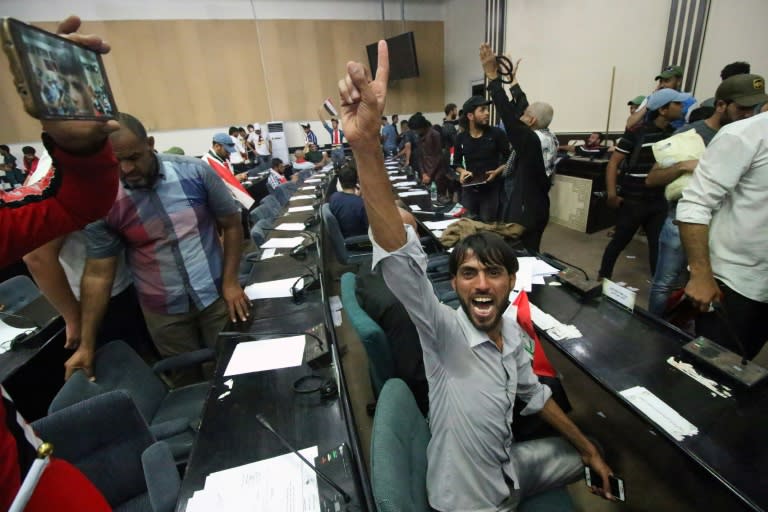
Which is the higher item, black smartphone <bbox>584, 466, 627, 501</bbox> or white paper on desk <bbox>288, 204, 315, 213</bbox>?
white paper on desk <bbox>288, 204, 315, 213</bbox>

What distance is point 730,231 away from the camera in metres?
1.31

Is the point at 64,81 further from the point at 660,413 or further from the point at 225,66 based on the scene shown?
the point at 225,66

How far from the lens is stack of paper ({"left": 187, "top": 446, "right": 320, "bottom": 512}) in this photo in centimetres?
77

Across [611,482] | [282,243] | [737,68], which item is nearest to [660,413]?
[611,482]

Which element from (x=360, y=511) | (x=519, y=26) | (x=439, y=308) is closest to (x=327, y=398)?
(x=360, y=511)

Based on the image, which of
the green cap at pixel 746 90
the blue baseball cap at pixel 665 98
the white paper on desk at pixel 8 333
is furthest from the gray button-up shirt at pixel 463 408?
the blue baseball cap at pixel 665 98

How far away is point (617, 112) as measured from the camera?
195 inches

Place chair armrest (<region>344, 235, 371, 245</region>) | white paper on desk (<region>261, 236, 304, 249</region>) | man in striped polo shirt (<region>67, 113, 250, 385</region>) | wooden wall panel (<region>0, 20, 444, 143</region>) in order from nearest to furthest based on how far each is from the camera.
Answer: man in striped polo shirt (<region>67, 113, 250, 385</region>) → white paper on desk (<region>261, 236, 304, 249</region>) → chair armrest (<region>344, 235, 371, 245</region>) → wooden wall panel (<region>0, 20, 444, 143</region>)

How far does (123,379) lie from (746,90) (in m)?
3.05

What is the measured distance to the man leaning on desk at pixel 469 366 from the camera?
797 mm

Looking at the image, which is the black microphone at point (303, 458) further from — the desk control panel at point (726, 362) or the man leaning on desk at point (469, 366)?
the desk control panel at point (726, 362)

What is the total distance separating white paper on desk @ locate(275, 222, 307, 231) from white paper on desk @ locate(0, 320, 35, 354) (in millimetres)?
1815

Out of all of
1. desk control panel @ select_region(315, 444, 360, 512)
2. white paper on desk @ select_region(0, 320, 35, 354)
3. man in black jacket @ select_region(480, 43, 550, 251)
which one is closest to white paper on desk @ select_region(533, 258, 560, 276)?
man in black jacket @ select_region(480, 43, 550, 251)

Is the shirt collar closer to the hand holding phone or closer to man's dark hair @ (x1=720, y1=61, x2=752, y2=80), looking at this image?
the hand holding phone
